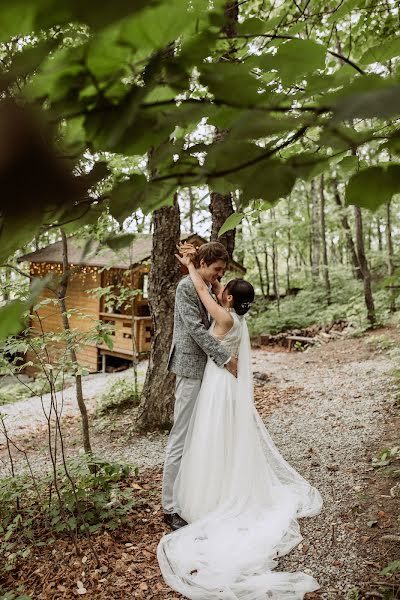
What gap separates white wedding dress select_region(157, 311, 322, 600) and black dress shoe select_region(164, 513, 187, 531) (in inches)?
1.8

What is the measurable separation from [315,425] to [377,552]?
2782mm

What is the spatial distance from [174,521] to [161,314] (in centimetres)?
257

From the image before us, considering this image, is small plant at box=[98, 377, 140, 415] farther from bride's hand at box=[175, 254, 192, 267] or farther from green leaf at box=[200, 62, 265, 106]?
green leaf at box=[200, 62, 265, 106]

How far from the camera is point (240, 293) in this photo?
11.3ft

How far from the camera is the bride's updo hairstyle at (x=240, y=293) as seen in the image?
3436 mm

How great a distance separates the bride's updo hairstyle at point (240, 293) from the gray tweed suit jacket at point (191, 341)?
10.9 inches

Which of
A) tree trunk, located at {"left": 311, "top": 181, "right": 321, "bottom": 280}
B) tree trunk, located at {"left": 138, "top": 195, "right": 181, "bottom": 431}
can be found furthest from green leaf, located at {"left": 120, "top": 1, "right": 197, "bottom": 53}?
tree trunk, located at {"left": 311, "top": 181, "right": 321, "bottom": 280}

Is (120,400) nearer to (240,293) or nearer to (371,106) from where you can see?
(240,293)

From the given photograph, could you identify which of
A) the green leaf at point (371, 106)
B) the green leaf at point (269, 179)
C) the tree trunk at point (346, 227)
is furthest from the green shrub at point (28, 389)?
the tree trunk at point (346, 227)

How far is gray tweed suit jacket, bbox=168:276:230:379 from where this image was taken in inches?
131

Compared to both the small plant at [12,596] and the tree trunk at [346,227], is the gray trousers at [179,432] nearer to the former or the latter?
the small plant at [12,596]

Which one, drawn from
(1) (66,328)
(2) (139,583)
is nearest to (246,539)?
(2) (139,583)

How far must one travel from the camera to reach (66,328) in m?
3.85

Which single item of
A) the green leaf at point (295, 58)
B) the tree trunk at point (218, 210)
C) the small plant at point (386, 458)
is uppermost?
the tree trunk at point (218, 210)
